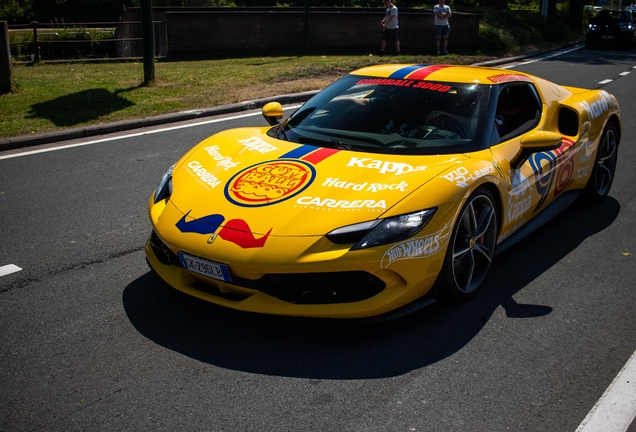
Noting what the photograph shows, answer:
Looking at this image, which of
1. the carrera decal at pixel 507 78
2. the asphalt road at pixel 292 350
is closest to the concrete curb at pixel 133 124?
the asphalt road at pixel 292 350

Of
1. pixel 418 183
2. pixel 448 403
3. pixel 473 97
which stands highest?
pixel 473 97

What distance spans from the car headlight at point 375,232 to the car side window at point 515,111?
1.35 meters

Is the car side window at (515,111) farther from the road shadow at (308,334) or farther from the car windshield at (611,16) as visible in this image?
the car windshield at (611,16)

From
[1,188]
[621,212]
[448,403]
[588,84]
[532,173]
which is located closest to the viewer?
[448,403]

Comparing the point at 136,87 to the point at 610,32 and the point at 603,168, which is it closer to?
the point at 603,168

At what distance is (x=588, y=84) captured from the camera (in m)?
15.6

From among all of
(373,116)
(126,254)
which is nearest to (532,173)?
(373,116)

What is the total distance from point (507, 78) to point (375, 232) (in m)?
2.35

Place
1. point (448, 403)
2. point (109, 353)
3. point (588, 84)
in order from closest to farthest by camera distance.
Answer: point (448, 403)
point (109, 353)
point (588, 84)

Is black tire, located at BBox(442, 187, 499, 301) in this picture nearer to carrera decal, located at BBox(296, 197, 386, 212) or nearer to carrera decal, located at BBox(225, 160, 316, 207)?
carrera decal, located at BBox(296, 197, 386, 212)

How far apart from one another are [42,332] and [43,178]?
3737 mm

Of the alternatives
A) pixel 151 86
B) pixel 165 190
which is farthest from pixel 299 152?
pixel 151 86

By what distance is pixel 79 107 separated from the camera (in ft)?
35.4

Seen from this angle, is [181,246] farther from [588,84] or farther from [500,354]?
[588,84]
